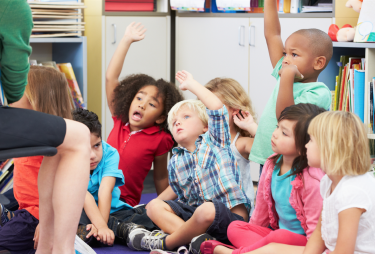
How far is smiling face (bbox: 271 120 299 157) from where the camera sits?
1372 mm

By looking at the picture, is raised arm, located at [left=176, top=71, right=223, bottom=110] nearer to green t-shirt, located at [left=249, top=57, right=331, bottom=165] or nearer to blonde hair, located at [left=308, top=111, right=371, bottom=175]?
green t-shirt, located at [left=249, top=57, right=331, bottom=165]

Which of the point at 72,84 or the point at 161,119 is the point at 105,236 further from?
the point at 72,84

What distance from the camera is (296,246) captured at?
129 centimetres

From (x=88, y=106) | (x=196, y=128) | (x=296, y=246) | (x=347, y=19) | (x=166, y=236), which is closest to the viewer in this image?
(x=296, y=246)

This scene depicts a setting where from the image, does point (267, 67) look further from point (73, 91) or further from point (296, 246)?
point (296, 246)

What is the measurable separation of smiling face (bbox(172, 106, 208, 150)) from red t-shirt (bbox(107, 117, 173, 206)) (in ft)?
1.07

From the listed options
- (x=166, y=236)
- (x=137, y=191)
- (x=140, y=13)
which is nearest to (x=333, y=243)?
(x=166, y=236)

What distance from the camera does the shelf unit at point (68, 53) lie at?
2.64 metres

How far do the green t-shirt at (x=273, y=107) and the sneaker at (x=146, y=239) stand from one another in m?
0.47

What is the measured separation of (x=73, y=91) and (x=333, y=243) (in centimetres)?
190

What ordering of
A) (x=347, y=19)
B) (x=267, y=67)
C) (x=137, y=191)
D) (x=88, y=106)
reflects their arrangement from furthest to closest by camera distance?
(x=88, y=106)
(x=267, y=67)
(x=347, y=19)
(x=137, y=191)

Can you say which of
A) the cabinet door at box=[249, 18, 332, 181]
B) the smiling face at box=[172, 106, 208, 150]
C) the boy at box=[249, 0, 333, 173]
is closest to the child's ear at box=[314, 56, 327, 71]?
Result: the boy at box=[249, 0, 333, 173]

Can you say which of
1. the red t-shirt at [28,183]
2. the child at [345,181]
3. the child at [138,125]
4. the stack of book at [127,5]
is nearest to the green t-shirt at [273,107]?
the child at [345,181]

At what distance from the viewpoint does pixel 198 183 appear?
5.49 feet
